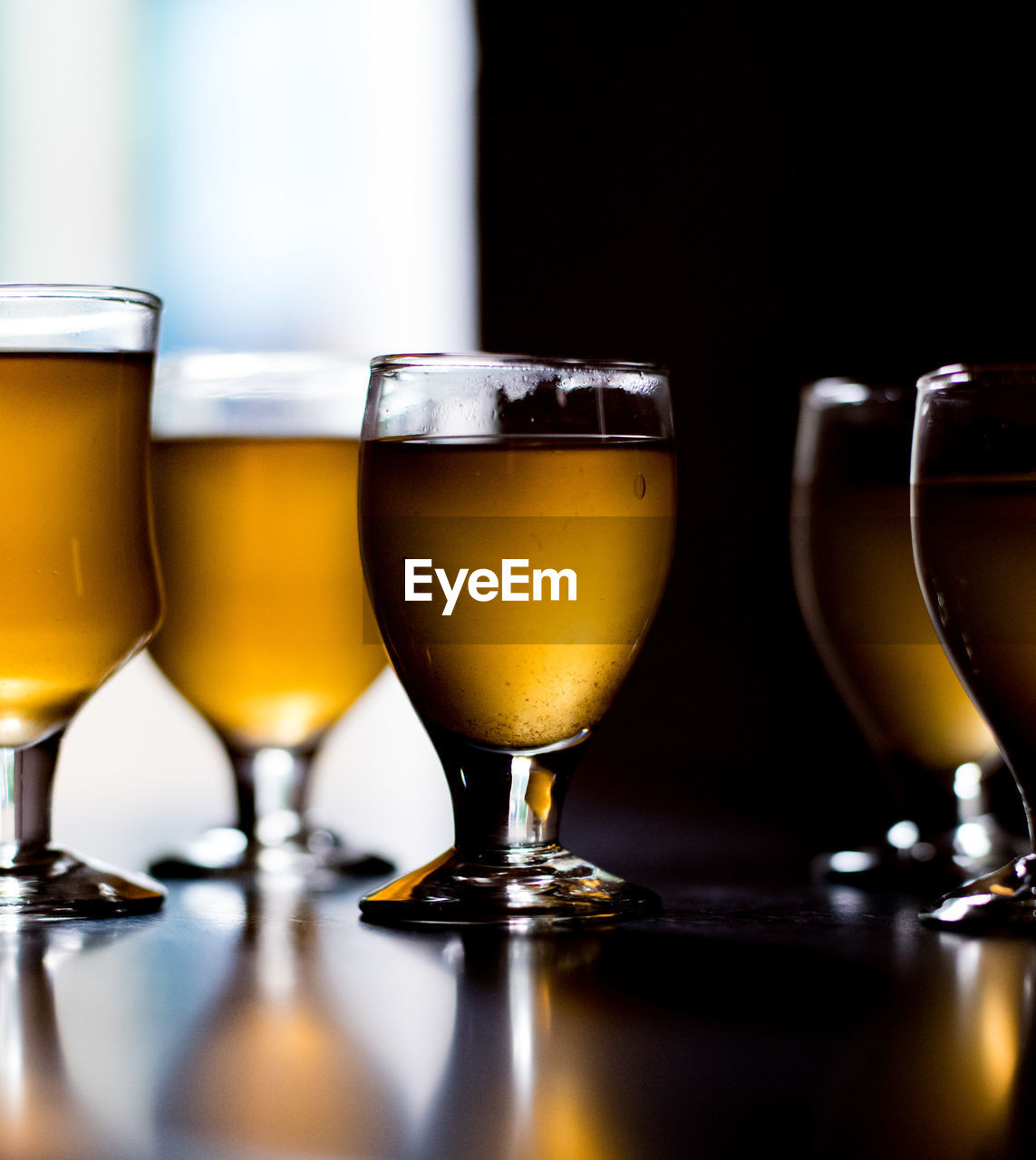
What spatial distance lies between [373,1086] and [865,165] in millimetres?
983

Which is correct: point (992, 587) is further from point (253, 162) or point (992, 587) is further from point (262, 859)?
point (253, 162)

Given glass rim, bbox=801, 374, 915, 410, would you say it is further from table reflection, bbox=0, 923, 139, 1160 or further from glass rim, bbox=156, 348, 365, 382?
table reflection, bbox=0, 923, 139, 1160

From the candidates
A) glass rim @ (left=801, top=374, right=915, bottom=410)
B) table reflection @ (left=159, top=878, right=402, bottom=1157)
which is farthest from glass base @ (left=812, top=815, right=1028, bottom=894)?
table reflection @ (left=159, top=878, right=402, bottom=1157)

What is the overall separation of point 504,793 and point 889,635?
0.28m

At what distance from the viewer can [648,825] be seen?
1140 mm

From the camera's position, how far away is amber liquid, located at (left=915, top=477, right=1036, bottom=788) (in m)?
0.72

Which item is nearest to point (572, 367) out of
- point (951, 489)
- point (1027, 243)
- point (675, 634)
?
point (951, 489)

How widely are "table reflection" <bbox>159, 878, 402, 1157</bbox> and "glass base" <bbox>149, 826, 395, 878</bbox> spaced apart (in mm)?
279

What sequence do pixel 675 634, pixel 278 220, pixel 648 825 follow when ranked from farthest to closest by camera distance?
1. pixel 278 220
2. pixel 675 634
3. pixel 648 825

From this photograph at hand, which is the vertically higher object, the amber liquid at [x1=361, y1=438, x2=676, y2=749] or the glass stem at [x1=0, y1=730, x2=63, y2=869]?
the amber liquid at [x1=361, y1=438, x2=676, y2=749]

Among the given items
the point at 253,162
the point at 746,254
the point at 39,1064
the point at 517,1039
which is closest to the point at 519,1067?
the point at 517,1039

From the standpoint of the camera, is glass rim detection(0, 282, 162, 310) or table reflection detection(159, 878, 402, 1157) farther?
glass rim detection(0, 282, 162, 310)

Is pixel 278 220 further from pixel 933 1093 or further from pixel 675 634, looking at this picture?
pixel 933 1093

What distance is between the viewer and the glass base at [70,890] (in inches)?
31.4
